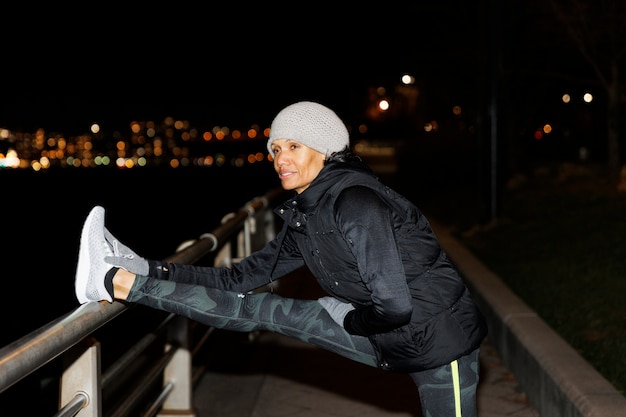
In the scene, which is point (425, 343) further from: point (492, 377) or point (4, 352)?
point (492, 377)

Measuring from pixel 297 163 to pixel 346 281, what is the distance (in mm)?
506

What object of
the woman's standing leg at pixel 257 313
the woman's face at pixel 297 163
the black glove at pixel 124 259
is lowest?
the woman's standing leg at pixel 257 313

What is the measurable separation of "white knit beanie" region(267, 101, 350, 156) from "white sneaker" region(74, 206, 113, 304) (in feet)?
2.51

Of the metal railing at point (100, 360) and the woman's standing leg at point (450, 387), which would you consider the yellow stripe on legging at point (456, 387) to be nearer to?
the woman's standing leg at point (450, 387)

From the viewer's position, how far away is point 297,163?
11.1 feet

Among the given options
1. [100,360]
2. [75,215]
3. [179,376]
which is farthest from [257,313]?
[75,215]

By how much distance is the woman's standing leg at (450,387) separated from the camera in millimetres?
3221

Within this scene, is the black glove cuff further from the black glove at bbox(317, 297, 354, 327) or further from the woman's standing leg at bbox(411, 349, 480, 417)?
the woman's standing leg at bbox(411, 349, 480, 417)

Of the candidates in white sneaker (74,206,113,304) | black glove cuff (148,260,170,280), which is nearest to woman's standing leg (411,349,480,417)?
black glove cuff (148,260,170,280)

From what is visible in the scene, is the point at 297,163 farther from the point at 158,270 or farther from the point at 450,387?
the point at 450,387

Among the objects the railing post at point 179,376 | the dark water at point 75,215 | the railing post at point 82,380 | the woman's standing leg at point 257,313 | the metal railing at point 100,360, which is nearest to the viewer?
the metal railing at point 100,360

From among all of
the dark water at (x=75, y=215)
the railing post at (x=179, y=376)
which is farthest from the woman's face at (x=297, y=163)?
the dark water at (x=75, y=215)

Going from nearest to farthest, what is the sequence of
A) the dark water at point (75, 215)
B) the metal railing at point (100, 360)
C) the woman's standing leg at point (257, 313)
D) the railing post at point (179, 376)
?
the metal railing at point (100, 360) < the woman's standing leg at point (257, 313) < the railing post at point (179, 376) < the dark water at point (75, 215)

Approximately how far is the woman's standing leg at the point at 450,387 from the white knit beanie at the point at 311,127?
90 cm
